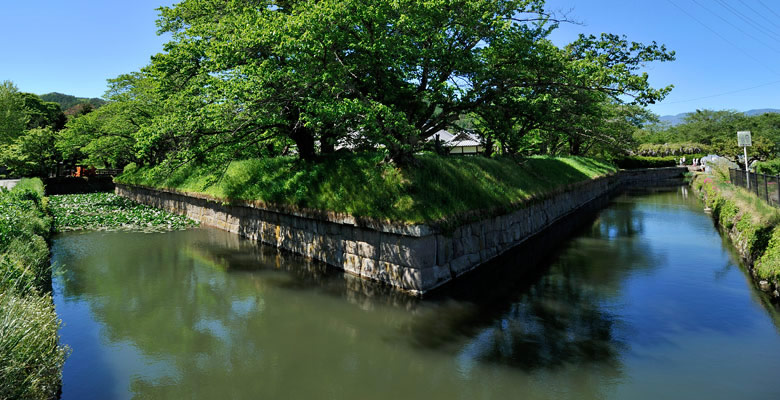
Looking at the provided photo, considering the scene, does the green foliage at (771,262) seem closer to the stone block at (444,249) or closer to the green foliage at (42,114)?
the stone block at (444,249)

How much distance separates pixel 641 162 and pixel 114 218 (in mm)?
58955

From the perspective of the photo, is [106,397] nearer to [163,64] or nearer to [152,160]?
[163,64]

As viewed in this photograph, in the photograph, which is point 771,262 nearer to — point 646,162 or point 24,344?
point 24,344

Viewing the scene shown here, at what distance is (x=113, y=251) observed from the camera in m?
14.1

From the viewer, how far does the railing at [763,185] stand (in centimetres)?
1265

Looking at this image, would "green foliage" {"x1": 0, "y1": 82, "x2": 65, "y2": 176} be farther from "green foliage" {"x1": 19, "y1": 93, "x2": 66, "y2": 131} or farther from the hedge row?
the hedge row

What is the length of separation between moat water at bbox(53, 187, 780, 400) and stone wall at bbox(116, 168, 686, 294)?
1.73 ft

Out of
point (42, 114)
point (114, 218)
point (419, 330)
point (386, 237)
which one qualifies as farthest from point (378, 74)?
point (42, 114)

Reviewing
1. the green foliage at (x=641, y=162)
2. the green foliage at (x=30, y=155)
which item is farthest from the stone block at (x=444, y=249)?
the green foliage at (x=641, y=162)

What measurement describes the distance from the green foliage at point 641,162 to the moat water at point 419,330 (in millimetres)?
45289

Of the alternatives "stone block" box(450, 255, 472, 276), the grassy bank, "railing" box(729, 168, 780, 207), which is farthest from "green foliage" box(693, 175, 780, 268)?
"stone block" box(450, 255, 472, 276)

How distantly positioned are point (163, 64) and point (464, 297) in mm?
14314

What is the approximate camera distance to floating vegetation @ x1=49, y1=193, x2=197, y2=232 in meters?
18.4

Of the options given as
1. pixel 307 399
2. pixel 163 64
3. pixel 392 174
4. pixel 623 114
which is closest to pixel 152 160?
pixel 163 64
